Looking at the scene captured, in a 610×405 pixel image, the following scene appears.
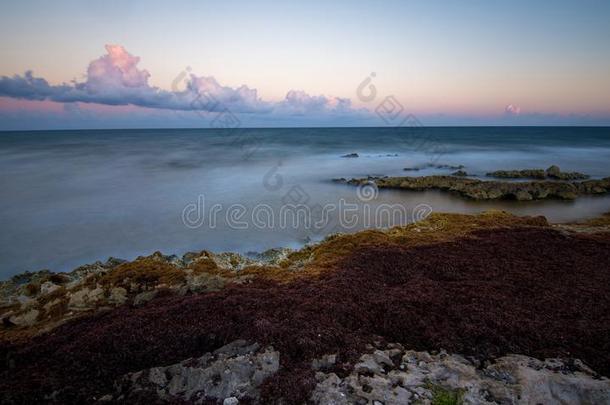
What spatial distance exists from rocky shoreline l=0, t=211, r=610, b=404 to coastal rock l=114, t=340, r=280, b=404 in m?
0.02

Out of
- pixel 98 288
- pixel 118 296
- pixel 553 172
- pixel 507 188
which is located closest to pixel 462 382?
pixel 118 296

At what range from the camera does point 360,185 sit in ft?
90.2

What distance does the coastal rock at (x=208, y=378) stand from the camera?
4.78 meters

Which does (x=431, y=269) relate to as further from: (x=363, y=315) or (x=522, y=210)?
(x=522, y=210)

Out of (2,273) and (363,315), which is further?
(2,273)

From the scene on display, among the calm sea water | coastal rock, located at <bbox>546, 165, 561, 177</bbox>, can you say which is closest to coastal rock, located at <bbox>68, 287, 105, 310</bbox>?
the calm sea water

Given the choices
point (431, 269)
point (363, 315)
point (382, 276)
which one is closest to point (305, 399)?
point (363, 315)

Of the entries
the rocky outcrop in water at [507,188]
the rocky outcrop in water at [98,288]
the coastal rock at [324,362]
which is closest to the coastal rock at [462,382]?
the coastal rock at [324,362]

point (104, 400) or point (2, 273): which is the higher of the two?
point (104, 400)

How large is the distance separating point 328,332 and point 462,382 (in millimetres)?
2160

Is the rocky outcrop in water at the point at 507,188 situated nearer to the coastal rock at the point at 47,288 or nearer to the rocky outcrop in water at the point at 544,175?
the rocky outcrop in water at the point at 544,175

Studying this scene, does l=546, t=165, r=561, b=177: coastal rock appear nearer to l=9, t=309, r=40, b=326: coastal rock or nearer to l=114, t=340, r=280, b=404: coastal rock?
l=114, t=340, r=280, b=404: coastal rock

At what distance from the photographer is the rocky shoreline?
4.84 metres

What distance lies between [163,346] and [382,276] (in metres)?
5.36
